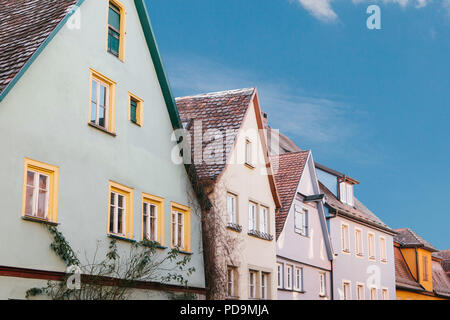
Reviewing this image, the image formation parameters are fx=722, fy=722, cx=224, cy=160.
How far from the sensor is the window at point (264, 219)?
2672 centimetres

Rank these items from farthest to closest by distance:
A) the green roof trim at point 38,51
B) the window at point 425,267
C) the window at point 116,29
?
the window at point 425,267, the window at point 116,29, the green roof trim at point 38,51

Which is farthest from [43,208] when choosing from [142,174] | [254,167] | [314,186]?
[314,186]

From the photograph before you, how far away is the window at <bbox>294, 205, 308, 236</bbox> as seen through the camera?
100 ft

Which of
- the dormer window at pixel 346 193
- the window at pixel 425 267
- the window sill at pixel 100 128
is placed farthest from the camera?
the window at pixel 425 267

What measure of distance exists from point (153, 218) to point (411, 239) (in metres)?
31.2

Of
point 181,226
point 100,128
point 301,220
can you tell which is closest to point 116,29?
point 100,128

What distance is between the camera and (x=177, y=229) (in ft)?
70.4

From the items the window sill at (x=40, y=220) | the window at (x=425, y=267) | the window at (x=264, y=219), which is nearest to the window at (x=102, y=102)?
the window sill at (x=40, y=220)

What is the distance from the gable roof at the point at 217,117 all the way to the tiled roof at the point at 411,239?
2105 cm

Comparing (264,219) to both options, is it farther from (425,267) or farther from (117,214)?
(425,267)

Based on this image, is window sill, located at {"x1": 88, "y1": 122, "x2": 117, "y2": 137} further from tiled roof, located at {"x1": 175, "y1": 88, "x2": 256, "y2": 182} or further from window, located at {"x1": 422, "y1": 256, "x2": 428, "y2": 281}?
window, located at {"x1": 422, "y1": 256, "x2": 428, "y2": 281}

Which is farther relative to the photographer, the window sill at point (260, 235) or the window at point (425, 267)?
the window at point (425, 267)

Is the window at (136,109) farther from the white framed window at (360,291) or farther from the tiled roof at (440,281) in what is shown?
the tiled roof at (440,281)

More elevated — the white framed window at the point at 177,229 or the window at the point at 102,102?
the window at the point at 102,102
